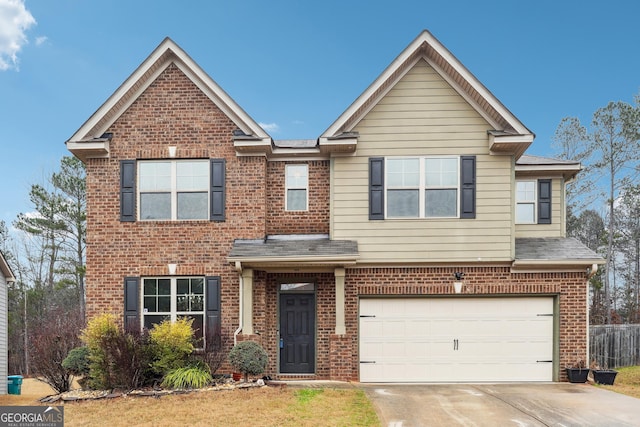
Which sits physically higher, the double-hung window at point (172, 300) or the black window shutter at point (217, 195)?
the black window shutter at point (217, 195)

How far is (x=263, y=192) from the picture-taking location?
468 inches

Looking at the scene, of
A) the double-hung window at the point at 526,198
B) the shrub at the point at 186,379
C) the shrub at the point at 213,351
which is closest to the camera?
the shrub at the point at 186,379

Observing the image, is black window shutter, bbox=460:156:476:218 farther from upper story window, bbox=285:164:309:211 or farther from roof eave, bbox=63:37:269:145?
roof eave, bbox=63:37:269:145

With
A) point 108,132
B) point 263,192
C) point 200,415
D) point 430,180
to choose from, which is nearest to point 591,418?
point 430,180

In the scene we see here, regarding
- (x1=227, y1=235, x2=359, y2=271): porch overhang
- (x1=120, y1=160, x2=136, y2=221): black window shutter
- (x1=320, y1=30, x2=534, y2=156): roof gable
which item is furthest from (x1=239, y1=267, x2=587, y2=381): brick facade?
(x1=120, y1=160, x2=136, y2=221): black window shutter

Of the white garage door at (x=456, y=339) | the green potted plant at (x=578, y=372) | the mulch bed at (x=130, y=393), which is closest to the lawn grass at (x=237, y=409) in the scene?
the mulch bed at (x=130, y=393)

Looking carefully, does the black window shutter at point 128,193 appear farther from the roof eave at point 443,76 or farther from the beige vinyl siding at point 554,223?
the beige vinyl siding at point 554,223

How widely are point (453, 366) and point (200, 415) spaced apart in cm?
635

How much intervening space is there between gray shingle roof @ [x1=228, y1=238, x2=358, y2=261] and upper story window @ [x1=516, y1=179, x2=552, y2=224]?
4.74 meters

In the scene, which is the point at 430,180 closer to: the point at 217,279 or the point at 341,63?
the point at 217,279

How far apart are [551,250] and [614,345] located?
8.67 meters

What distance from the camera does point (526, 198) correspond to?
12.8 m

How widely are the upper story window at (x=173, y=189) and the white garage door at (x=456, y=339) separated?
479cm

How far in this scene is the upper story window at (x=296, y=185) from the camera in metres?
12.3
